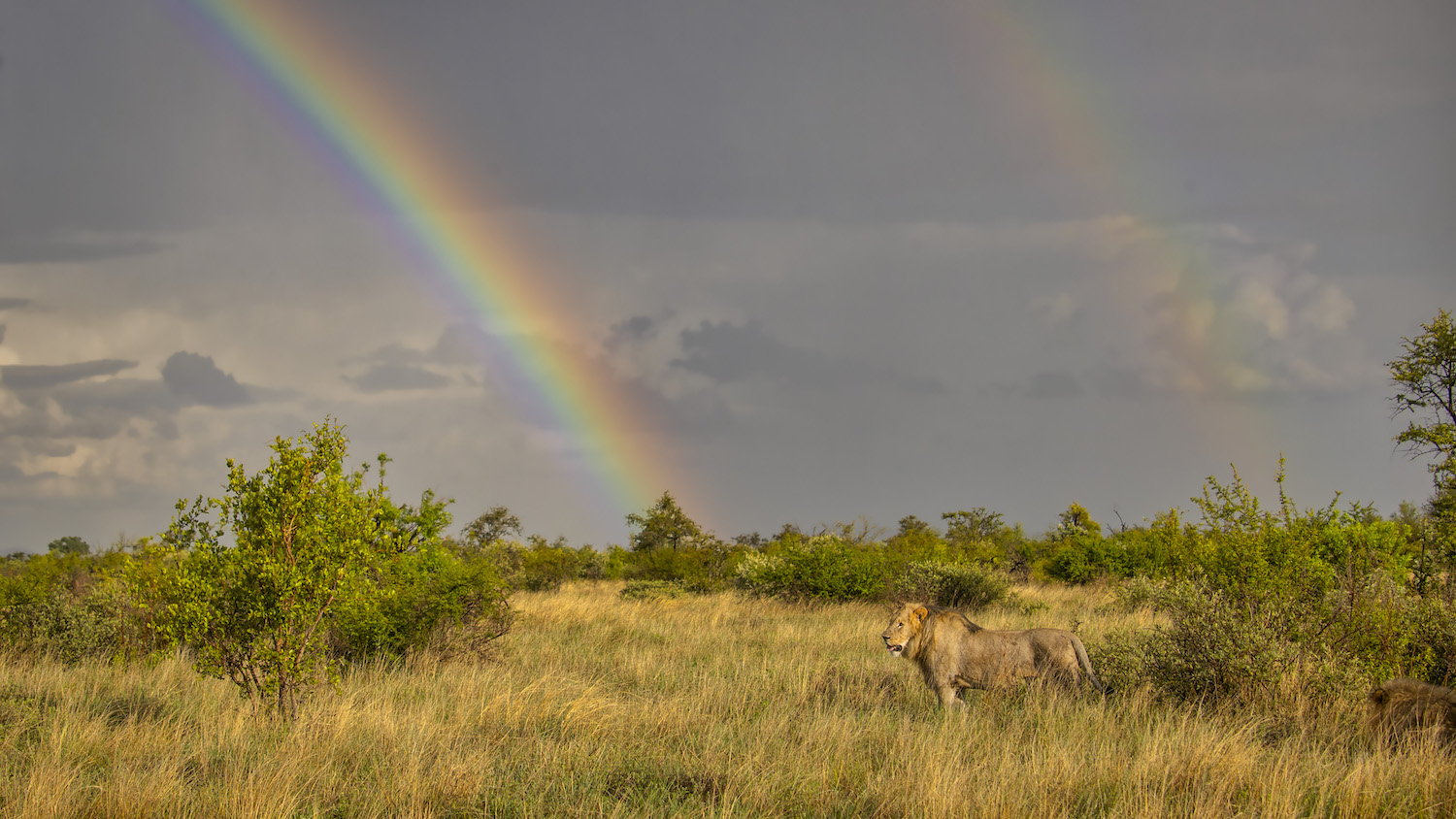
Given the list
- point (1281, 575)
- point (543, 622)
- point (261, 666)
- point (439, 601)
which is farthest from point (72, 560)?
point (1281, 575)

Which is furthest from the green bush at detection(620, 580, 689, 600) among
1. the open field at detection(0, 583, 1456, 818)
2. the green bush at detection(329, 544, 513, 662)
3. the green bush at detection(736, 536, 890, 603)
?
the open field at detection(0, 583, 1456, 818)

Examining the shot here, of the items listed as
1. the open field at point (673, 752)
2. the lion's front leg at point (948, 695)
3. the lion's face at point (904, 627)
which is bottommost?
the open field at point (673, 752)

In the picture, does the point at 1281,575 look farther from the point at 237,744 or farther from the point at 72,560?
the point at 72,560

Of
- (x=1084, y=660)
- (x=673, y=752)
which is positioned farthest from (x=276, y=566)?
(x=1084, y=660)

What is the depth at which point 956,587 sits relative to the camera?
2136cm

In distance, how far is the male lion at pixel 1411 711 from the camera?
→ 650 cm

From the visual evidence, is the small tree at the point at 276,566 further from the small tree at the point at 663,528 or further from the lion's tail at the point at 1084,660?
the small tree at the point at 663,528

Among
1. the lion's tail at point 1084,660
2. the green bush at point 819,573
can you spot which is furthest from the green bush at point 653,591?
the lion's tail at point 1084,660

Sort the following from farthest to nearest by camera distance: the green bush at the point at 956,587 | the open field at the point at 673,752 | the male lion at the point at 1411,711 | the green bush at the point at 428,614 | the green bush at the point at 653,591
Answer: the green bush at the point at 653,591 → the green bush at the point at 956,587 → the green bush at the point at 428,614 → the male lion at the point at 1411,711 → the open field at the point at 673,752

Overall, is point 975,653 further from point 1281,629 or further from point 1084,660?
point 1281,629

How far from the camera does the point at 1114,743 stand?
6.85 m

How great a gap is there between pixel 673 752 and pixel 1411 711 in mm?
5759

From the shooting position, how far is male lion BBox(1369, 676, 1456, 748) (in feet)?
21.3

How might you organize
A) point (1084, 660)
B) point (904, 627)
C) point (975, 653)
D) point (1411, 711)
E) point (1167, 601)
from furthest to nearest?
point (1167, 601)
point (904, 627)
point (975, 653)
point (1084, 660)
point (1411, 711)
